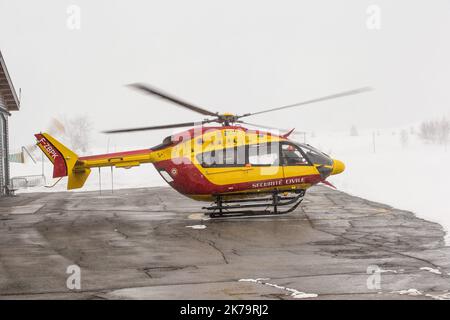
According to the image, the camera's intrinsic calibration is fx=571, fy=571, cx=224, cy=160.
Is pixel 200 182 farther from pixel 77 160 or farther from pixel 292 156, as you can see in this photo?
pixel 77 160

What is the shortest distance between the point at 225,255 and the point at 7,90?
23696 mm

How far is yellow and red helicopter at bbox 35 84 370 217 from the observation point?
52.8 ft

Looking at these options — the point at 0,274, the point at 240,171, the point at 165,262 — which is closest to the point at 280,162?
the point at 240,171

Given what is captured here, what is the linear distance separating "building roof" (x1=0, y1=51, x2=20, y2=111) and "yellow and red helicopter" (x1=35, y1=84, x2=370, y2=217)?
14.2 m

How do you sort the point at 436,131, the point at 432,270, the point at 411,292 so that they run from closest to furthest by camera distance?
the point at 411,292 → the point at 432,270 → the point at 436,131

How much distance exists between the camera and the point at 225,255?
10711 millimetres

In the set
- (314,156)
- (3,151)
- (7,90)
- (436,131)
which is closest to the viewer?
(314,156)

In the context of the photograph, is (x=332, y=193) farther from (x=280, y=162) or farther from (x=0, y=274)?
(x=0, y=274)

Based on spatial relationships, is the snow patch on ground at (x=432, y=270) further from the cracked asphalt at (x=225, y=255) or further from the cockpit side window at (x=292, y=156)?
the cockpit side window at (x=292, y=156)

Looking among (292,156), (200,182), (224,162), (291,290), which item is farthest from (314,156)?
(291,290)

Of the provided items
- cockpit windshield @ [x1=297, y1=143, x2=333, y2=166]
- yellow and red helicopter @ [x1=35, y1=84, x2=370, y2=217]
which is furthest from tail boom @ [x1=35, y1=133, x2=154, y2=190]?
cockpit windshield @ [x1=297, y1=143, x2=333, y2=166]
